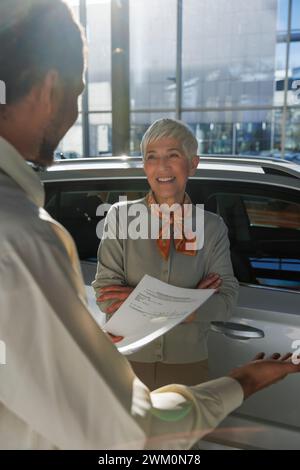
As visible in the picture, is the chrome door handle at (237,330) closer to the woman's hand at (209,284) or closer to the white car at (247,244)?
the white car at (247,244)

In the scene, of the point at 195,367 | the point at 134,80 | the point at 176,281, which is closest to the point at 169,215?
the point at 176,281

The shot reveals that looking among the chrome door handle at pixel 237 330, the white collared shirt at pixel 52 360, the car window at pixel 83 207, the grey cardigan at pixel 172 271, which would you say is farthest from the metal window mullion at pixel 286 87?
the white collared shirt at pixel 52 360

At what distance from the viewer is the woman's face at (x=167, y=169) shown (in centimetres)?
155

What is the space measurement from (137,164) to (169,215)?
87 centimetres

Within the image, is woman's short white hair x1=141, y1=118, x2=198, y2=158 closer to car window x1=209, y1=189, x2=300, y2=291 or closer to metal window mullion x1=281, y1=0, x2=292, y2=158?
car window x1=209, y1=189, x2=300, y2=291

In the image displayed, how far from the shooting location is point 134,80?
10305 millimetres

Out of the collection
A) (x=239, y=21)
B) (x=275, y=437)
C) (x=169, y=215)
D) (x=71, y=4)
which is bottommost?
(x=275, y=437)

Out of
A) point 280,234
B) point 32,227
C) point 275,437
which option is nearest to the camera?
point 32,227

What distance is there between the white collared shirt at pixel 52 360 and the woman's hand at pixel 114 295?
80 cm

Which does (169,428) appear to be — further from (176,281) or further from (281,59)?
(281,59)

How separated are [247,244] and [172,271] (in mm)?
845

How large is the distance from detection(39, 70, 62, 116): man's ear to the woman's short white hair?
37.0 inches

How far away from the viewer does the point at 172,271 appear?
1491 millimetres

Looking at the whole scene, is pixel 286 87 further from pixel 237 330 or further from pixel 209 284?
pixel 209 284
